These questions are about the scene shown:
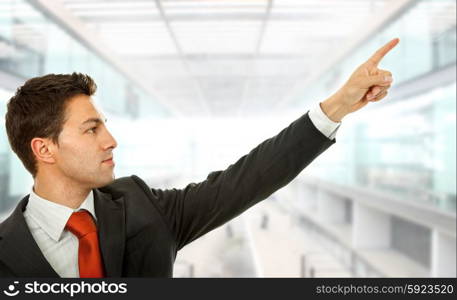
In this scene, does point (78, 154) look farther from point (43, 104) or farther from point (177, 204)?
point (177, 204)

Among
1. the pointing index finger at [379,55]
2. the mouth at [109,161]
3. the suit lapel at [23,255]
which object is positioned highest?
the pointing index finger at [379,55]

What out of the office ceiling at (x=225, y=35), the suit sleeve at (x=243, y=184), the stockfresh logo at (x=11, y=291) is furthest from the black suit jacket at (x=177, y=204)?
the office ceiling at (x=225, y=35)

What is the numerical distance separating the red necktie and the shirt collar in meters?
0.01

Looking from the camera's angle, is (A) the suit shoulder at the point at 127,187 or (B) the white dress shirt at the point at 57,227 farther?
(A) the suit shoulder at the point at 127,187

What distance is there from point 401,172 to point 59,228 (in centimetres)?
340

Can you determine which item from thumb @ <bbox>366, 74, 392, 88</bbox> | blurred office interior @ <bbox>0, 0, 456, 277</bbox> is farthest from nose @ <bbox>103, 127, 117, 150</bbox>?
blurred office interior @ <bbox>0, 0, 456, 277</bbox>

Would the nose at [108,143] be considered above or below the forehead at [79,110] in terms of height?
below

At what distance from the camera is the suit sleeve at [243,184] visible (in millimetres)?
863

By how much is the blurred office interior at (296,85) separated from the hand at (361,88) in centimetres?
197

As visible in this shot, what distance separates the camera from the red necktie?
784mm

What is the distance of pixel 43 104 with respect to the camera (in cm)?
84

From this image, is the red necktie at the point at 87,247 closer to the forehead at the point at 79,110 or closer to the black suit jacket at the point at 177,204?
the black suit jacket at the point at 177,204

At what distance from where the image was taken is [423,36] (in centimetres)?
313

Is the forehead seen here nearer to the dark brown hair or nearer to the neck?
the dark brown hair
